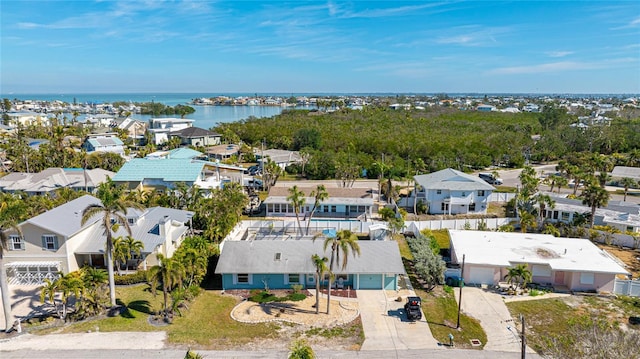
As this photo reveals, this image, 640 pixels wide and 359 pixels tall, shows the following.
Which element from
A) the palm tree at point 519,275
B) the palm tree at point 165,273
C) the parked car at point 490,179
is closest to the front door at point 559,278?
the palm tree at point 519,275

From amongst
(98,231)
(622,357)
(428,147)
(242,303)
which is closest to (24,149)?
(98,231)

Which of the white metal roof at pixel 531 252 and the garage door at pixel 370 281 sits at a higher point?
the white metal roof at pixel 531 252

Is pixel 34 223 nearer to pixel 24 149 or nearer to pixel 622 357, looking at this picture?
pixel 622 357

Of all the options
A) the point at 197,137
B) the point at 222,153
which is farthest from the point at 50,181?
the point at 197,137

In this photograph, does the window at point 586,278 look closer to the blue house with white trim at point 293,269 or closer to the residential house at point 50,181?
the blue house with white trim at point 293,269

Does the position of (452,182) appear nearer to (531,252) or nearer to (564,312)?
(531,252)

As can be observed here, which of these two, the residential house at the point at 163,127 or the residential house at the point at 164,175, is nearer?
the residential house at the point at 164,175
